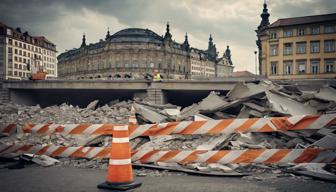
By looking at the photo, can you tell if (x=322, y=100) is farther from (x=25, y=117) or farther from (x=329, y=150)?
(x=25, y=117)

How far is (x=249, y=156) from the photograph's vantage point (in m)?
5.33

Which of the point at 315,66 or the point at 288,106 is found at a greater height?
the point at 315,66

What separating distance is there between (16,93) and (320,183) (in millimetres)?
41552

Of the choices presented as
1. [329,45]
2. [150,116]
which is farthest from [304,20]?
[150,116]

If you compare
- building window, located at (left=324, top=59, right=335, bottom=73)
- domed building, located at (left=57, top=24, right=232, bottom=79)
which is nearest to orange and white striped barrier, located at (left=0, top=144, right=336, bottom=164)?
building window, located at (left=324, top=59, right=335, bottom=73)

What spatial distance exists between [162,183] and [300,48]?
60155 millimetres

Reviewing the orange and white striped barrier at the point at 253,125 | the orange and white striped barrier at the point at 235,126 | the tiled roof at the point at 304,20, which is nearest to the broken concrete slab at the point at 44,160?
the orange and white striped barrier at the point at 235,126

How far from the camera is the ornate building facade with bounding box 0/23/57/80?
9088cm

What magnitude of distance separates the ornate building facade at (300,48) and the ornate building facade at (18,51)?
59.4 m

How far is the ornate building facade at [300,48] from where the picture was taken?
5656cm

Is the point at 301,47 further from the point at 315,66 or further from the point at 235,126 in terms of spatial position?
the point at 235,126

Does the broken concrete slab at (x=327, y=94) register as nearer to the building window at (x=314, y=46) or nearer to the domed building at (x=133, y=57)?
the building window at (x=314, y=46)

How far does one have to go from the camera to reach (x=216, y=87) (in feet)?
96.8

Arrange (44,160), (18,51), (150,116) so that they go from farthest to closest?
(18,51) → (150,116) → (44,160)
